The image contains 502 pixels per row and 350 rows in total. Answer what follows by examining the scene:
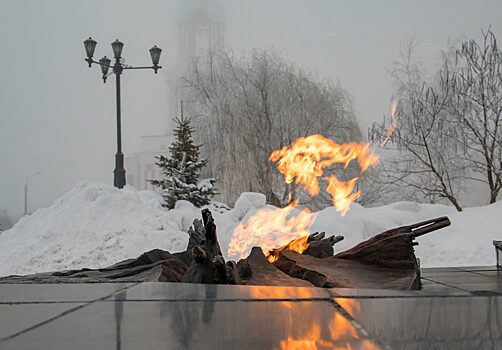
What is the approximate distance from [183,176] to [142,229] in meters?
3.87

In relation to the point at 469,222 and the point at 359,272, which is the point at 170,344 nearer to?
the point at 359,272

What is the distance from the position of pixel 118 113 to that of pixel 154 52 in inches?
81.8

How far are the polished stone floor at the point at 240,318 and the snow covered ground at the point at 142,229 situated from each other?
7143mm

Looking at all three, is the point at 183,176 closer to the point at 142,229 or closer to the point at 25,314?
the point at 142,229

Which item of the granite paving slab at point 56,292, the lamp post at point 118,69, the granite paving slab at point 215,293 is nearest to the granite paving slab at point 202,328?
the granite paving slab at point 215,293

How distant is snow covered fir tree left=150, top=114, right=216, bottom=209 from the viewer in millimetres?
14445

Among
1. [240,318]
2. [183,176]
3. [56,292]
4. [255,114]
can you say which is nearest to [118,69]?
[183,176]

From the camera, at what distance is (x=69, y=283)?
3.51 meters

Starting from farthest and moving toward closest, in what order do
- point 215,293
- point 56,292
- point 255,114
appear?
point 255,114 < point 56,292 < point 215,293

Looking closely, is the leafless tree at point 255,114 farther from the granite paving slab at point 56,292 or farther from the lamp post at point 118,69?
the granite paving slab at point 56,292

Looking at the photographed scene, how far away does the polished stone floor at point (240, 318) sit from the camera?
175cm

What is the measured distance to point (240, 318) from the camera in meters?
2.15

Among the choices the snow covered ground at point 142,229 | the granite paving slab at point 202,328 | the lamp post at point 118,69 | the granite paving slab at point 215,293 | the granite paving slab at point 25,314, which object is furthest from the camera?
the lamp post at point 118,69

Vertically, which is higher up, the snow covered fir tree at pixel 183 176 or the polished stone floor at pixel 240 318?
the snow covered fir tree at pixel 183 176
